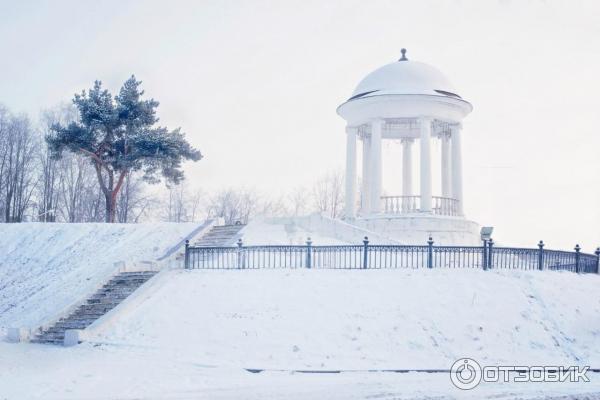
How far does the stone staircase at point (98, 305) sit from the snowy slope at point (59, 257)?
1.52 ft

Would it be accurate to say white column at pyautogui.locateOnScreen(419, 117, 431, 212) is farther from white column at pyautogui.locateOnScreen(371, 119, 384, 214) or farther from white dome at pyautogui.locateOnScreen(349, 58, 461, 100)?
white dome at pyautogui.locateOnScreen(349, 58, 461, 100)

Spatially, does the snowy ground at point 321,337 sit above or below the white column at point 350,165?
below

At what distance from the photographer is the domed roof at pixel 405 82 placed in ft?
94.2

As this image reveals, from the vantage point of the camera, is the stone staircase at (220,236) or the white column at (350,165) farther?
the white column at (350,165)

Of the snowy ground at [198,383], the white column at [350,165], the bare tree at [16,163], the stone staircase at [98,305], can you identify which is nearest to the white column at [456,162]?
the white column at [350,165]

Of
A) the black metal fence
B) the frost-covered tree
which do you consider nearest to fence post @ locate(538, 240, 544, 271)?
the black metal fence

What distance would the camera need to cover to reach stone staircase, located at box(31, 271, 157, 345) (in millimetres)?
17900

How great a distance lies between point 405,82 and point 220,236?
10596mm

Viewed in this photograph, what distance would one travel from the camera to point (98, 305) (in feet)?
62.4

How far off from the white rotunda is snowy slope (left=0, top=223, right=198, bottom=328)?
8.15m

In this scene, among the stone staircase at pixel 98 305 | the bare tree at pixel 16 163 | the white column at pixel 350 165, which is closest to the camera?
the stone staircase at pixel 98 305

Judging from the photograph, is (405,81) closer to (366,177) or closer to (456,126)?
(456,126)

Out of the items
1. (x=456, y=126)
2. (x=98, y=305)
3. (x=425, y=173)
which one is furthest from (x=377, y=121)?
(x=98, y=305)

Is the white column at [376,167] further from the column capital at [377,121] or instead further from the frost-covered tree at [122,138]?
the frost-covered tree at [122,138]
